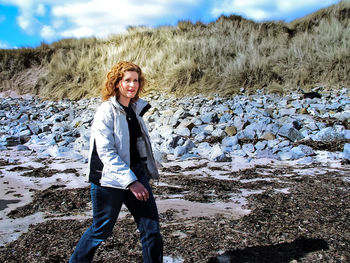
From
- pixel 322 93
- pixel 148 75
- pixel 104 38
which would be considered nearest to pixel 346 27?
pixel 322 93

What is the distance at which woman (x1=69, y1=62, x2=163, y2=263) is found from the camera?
1.96 metres

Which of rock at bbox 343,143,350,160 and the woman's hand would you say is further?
rock at bbox 343,143,350,160

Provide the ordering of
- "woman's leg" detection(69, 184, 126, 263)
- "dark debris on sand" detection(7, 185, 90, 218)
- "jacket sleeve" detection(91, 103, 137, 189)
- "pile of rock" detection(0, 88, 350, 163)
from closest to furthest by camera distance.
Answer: "jacket sleeve" detection(91, 103, 137, 189)
"woman's leg" detection(69, 184, 126, 263)
"dark debris on sand" detection(7, 185, 90, 218)
"pile of rock" detection(0, 88, 350, 163)

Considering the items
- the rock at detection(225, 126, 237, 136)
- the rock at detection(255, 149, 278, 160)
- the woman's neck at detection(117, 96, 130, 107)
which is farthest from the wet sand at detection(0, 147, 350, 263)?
the rock at detection(225, 126, 237, 136)

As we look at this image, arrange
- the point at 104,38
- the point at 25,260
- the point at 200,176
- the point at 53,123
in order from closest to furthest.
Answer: the point at 25,260 → the point at 200,176 → the point at 53,123 → the point at 104,38

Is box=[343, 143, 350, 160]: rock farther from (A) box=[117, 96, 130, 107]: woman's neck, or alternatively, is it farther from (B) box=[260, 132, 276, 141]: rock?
(A) box=[117, 96, 130, 107]: woman's neck

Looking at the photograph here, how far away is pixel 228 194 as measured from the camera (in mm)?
3926

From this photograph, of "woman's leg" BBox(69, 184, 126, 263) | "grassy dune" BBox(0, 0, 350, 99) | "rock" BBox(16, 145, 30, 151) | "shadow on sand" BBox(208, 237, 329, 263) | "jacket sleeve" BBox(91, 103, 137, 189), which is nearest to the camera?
"jacket sleeve" BBox(91, 103, 137, 189)

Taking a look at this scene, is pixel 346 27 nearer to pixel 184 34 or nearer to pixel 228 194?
pixel 184 34

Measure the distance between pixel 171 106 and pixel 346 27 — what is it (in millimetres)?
8455

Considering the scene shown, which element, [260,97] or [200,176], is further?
[260,97]

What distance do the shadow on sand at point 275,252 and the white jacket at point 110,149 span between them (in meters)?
1.04

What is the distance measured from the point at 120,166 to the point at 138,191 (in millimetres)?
183

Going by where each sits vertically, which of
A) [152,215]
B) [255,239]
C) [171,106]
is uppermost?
[171,106]
